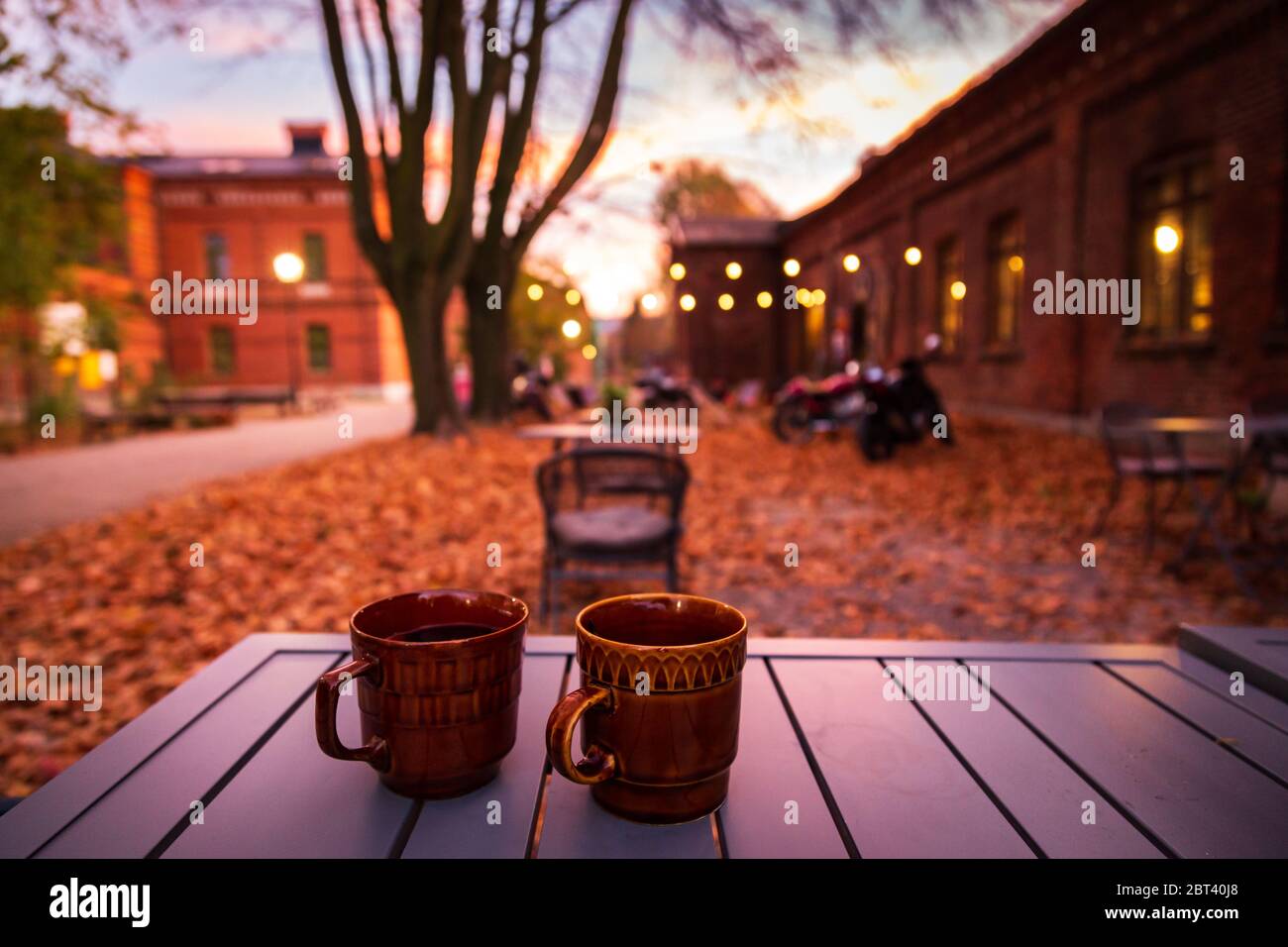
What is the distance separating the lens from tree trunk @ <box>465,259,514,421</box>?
14789 mm

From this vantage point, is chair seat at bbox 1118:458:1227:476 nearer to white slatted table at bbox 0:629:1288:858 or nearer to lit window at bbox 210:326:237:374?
white slatted table at bbox 0:629:1288:858

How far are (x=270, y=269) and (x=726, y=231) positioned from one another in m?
20.2

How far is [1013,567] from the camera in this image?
18.4 feet

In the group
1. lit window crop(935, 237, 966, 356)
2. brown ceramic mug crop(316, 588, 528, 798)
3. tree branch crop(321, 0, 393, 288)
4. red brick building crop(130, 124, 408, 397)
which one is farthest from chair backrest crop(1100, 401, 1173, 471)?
red brick building crop(130, 124, 408, 397)

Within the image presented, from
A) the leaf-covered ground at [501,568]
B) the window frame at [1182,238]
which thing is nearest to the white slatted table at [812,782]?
the leaf-covered ground at [501,568]

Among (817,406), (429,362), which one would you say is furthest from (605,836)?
(817,406)

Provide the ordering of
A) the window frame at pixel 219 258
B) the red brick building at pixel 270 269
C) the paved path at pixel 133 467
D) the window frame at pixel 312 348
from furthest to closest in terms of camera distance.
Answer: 1. the window frame at pixel 312 348
2. the window frame at pixel 219 258
3. the red brick building at pixel 270 269
4. the paved path at pixel 133 467

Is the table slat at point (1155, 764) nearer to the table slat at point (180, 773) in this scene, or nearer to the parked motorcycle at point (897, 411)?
the table slat at point (180, 773)

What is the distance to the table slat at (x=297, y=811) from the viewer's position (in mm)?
806

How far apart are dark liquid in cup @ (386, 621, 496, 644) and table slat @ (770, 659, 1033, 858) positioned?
457mm

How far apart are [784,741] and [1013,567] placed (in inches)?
202

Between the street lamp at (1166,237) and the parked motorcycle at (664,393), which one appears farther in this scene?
the parked motorcycle at (664,393)

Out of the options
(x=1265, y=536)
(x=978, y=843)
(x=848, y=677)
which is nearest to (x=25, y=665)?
(x=848, y=677)

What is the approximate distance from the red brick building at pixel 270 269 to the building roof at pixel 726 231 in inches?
562
